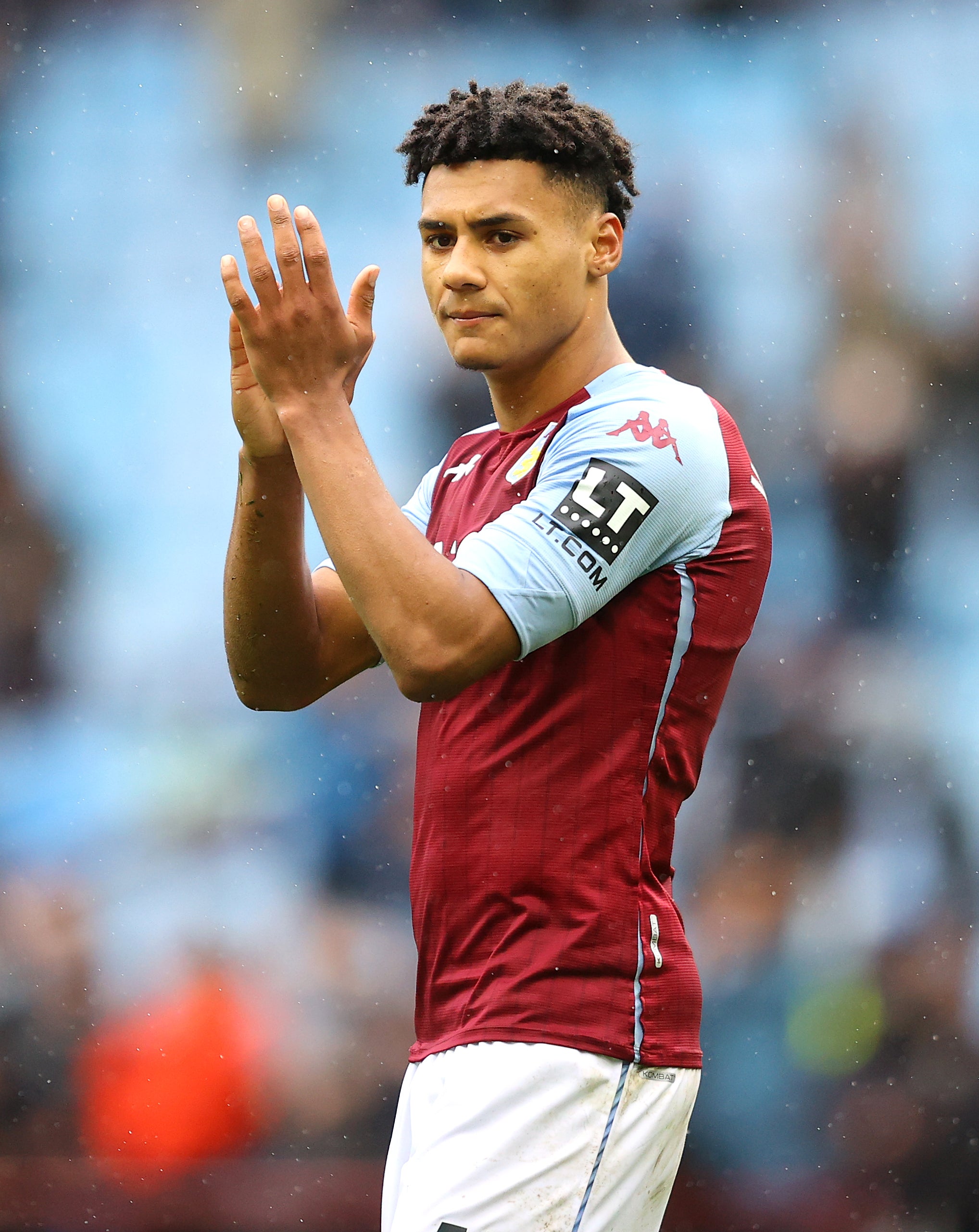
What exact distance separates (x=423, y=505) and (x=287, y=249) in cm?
71

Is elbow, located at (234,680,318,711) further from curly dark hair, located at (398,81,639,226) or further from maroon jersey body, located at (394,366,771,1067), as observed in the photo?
curly dark hair, located at (398,81,639,226)

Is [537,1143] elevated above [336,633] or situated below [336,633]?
below

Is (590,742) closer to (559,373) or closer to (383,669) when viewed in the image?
(559,373)

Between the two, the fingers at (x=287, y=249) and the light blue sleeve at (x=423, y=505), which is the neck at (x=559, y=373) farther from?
the fingers at (x=287, y=249)

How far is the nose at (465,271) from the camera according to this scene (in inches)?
83.0

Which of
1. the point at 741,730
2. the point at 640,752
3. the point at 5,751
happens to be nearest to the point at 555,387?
the point at 640,752

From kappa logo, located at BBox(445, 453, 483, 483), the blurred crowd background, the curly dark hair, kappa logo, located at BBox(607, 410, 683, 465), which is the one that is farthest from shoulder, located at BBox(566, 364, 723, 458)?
the blurred crowd background

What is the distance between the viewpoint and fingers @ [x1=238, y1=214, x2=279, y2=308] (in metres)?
1.86

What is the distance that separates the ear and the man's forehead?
3.9 inches

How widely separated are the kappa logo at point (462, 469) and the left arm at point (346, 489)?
42cm

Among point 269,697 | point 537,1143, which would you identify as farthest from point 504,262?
point 537,1143

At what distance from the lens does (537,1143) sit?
72.5 inches

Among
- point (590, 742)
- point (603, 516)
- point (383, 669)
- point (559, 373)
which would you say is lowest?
point (383, 669)

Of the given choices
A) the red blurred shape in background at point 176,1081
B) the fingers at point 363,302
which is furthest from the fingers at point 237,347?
the red blurred shape in background at point 176,1081
